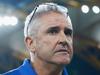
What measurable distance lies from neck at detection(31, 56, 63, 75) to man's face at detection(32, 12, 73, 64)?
0.03m

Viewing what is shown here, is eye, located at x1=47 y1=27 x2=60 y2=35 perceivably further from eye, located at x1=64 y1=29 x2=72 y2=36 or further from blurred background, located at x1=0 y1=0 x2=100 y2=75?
blurred background, located at x1=0 y1=0 x2=100 y2=75

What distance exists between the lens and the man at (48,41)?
1.36 metres

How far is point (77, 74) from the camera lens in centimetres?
751

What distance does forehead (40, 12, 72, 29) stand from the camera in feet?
4.63

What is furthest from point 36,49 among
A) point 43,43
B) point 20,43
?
point 20,43

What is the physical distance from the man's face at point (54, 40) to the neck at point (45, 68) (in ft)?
0.09

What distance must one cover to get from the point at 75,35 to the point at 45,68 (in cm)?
590

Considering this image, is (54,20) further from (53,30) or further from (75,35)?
(75,35)

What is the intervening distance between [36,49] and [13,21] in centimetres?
581

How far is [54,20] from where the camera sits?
1.42 m

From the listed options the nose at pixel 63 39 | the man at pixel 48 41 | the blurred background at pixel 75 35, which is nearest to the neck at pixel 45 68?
the man at pixel 48 41

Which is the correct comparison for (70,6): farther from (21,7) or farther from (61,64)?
(61,64)

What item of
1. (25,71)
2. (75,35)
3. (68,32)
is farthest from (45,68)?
(75,35)

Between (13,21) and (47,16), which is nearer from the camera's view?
(47,16)
